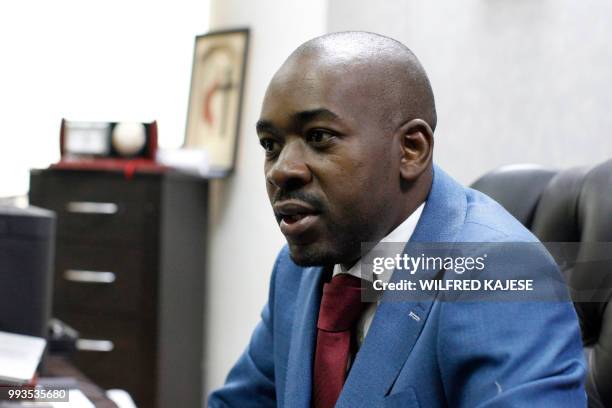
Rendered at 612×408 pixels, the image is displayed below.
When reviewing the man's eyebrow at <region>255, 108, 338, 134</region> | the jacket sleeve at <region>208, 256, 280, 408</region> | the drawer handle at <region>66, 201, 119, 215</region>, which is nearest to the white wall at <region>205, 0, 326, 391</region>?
the drawer handle at <region>66, 201, 119, 215</region>

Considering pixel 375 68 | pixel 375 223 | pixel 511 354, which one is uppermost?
pixel 375 68

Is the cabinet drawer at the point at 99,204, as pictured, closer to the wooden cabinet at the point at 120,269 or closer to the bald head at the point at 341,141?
the wooden cabinet at the point at 120,269

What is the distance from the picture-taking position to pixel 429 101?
119 centimetres

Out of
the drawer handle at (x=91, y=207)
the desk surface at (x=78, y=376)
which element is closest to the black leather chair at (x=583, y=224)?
the desk surface at (x=78, y=376)

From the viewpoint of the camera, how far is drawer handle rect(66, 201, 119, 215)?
11.5 ft

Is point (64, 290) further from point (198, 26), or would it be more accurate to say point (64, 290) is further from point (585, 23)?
point (585, 23)

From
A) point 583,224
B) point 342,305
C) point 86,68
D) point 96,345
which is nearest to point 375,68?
point 342,305

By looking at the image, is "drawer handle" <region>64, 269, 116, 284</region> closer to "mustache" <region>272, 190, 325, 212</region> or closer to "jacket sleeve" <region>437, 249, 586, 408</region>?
"mustache" <region>272, 190, 325, 212</region>

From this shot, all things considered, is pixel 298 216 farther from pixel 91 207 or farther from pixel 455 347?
pixel 91 207

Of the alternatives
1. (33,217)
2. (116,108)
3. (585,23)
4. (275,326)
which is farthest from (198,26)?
(275,326)

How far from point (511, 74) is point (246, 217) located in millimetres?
1419

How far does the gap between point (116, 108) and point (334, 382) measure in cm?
322

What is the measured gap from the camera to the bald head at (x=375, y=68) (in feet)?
3.69

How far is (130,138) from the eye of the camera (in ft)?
12.0
